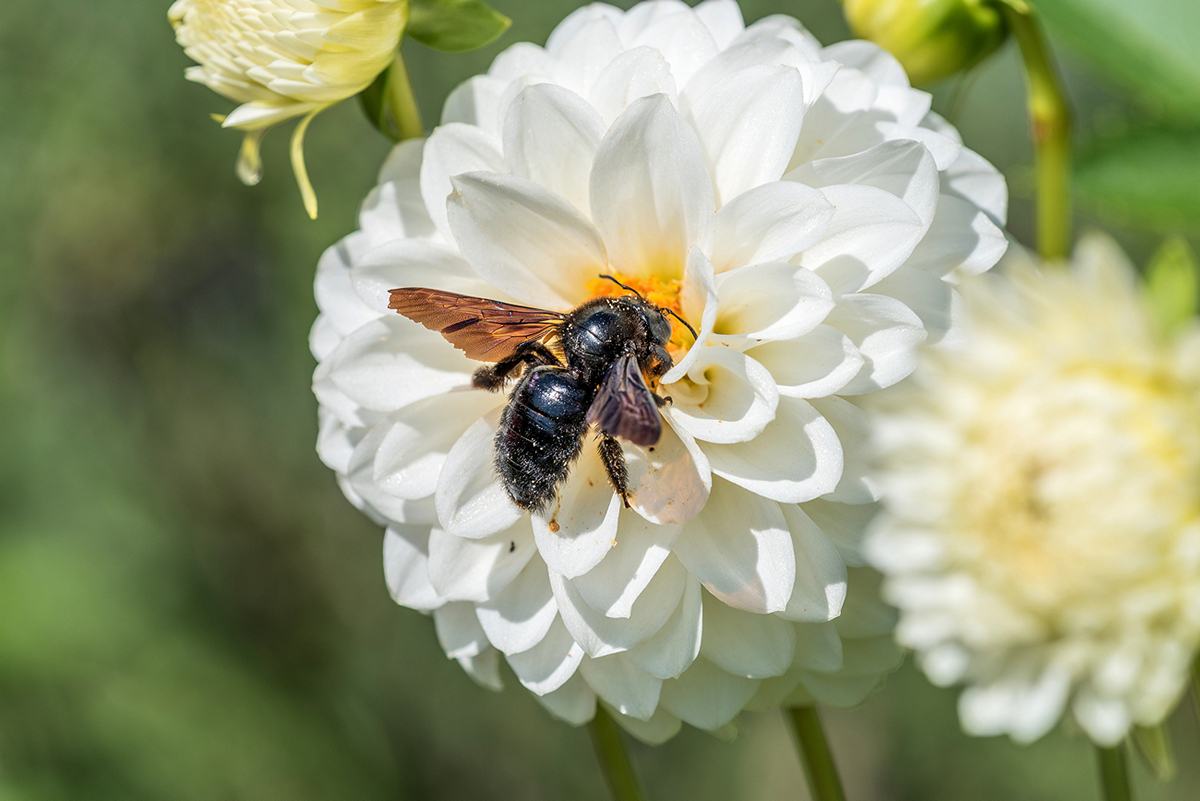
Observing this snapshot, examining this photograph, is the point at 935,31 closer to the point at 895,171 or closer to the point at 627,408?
the point at 895,171

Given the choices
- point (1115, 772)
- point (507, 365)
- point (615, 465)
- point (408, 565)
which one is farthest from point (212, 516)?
point (1115, 772)

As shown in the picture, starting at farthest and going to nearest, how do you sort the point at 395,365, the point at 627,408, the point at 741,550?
1. the point at 395,365
2. the point at 741,550
3. the point at 627,408

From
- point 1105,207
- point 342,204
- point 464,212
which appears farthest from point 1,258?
point 1105,207

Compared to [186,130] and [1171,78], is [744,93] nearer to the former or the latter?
[1171,78]

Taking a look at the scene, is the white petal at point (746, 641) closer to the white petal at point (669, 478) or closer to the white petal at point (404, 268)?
the white petal at point (669, 478)

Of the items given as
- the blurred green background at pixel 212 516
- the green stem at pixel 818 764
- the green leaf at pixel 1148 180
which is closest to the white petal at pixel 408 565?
the green stem at pixel 818 764

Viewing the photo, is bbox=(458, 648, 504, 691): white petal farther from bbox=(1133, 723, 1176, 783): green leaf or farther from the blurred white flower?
bbox=(1133, 723, 1176, 783): green leaf
